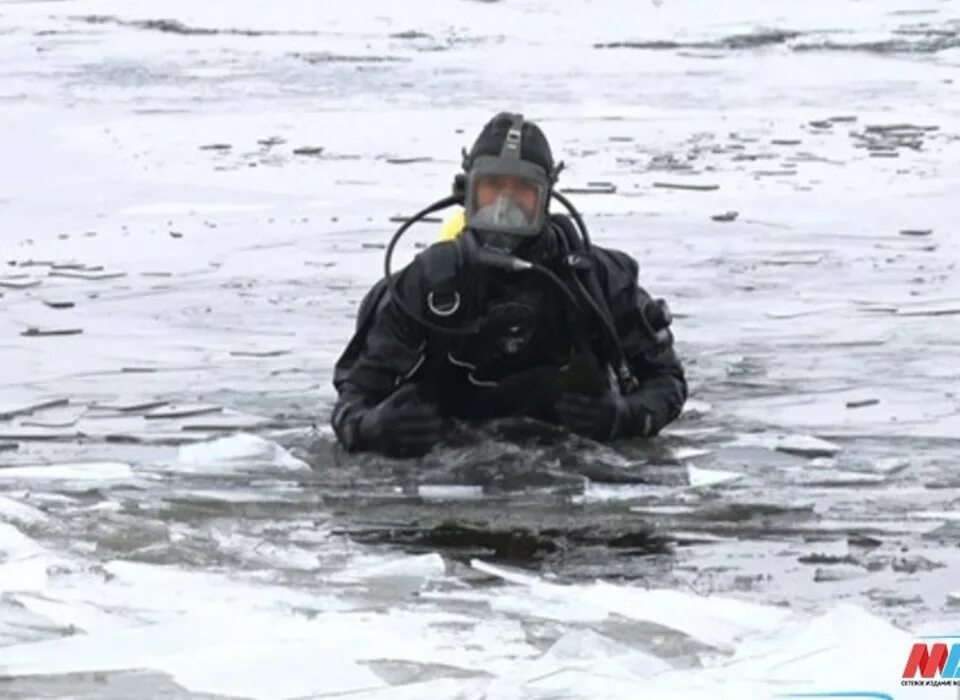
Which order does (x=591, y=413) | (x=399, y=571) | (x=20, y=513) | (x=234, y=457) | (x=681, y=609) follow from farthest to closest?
(x=234, y=457), (x=591, y=413), (x=20, y=513), (x=399, y=571), (x=681, y=609)

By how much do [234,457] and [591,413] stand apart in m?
1.25

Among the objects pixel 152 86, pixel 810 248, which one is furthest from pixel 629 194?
pixel 152 86

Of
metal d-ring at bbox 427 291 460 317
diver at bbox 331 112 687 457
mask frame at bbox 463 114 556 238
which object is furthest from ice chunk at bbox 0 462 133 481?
mask frame at bbox 463 114 556 238

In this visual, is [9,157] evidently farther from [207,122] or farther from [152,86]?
[152,86]

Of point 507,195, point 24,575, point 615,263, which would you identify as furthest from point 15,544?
point 615,263

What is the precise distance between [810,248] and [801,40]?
11645 mm

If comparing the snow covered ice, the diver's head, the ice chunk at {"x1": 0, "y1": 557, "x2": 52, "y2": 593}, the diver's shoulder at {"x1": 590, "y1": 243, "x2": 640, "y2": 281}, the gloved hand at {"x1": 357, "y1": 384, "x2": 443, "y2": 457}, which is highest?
the diver's head

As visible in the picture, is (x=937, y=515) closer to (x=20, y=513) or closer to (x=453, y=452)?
(x=453, y=452)

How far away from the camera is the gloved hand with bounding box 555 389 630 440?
6555 mm

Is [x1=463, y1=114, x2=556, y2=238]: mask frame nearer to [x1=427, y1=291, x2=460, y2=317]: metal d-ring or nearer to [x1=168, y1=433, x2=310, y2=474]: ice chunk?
[x1=427, y1=291, x2=460, y2=317]: metal d-ring

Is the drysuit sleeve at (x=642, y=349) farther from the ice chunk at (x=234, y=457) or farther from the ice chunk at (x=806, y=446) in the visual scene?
the ice chunk at (x=234, y=457)

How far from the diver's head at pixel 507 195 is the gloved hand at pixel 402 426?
531 millimetres
